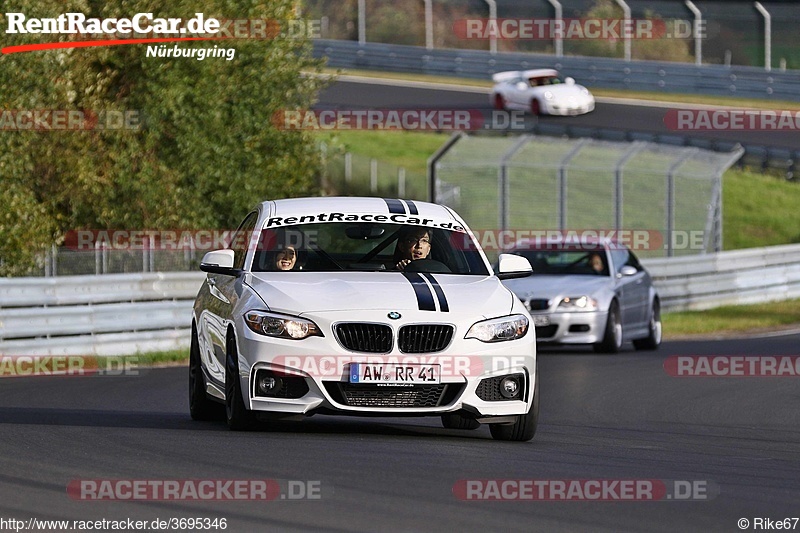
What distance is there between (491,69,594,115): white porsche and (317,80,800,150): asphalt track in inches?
10.5

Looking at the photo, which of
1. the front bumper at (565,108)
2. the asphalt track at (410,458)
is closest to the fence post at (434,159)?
the asphalt track at (410,458)

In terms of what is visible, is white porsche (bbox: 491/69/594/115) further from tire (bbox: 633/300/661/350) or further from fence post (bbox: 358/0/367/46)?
tire (bbox: 633/300/661/350)

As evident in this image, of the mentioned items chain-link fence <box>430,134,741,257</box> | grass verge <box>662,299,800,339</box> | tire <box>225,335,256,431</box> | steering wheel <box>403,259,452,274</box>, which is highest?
steering wheel <box>403,259,452,274</box>

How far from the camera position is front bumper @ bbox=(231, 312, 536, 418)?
32.1 feet

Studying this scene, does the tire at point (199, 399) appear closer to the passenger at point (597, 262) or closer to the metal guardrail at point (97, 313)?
the metal guardrail at point (97, 313)

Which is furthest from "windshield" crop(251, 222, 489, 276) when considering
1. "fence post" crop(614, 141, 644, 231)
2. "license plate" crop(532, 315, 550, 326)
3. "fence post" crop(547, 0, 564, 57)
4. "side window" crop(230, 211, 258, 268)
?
"fence post" crop(547, 0, 564, 57)

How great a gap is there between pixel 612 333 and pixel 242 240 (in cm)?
890

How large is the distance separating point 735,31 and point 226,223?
77.0 feet

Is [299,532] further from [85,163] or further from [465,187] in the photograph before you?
[465,187]

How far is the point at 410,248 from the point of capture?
10992 mm

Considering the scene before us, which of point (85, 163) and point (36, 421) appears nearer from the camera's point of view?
point (36, 421)

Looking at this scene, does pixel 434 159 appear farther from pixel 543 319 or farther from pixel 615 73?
pixel 615 73

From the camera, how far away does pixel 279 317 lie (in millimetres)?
9914

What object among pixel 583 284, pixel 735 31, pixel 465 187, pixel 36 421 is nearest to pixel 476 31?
pixel 735 31
